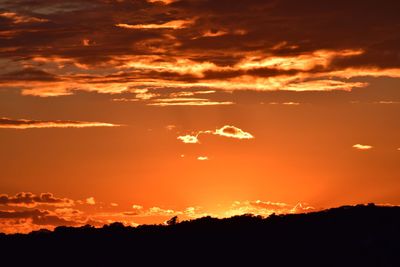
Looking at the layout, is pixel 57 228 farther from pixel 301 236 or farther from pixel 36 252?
pixel 301 236

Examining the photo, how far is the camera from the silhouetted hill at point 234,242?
99.6 m

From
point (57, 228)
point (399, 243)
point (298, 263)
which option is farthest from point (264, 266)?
point (57, 228)

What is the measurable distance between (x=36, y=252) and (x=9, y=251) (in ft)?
10.2

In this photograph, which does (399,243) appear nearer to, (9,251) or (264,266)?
(264,266)

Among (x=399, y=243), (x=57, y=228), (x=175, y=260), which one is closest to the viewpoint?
(x=399, y=243)

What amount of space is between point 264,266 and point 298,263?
360 cm

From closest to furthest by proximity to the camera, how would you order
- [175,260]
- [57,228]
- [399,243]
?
1. [399,243]
2. [175,260]
3. [57,228]

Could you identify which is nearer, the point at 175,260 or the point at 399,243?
the point at 399,243

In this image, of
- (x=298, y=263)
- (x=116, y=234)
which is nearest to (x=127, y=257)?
(x=116, y=234)

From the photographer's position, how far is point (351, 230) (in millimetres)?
100500

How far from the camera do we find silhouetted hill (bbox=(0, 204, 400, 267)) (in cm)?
9962

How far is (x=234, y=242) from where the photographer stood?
105 m

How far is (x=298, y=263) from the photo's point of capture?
100438 mm

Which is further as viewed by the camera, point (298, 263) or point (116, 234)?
point (116, 234)
